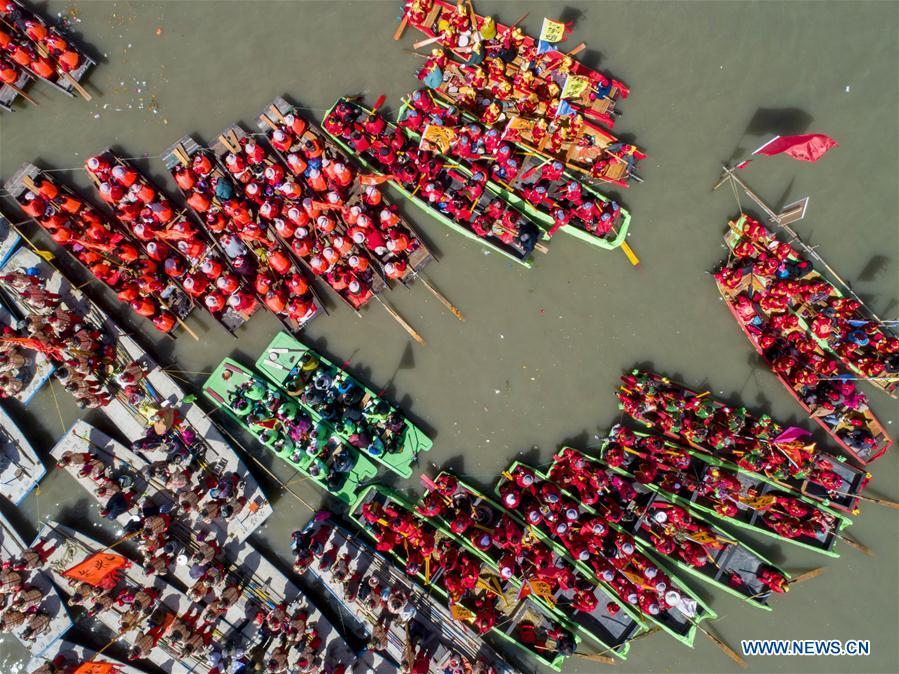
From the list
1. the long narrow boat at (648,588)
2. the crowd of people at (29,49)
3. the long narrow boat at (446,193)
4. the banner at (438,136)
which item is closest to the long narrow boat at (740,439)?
the long narrow boat at (648,588)

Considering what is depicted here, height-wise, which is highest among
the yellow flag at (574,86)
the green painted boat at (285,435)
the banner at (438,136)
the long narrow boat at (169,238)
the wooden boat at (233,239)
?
the yellow flag at (574,86)

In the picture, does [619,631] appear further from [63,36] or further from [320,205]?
[63,36]

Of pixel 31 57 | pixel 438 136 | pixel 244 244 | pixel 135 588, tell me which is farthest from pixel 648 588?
pixel 31 57

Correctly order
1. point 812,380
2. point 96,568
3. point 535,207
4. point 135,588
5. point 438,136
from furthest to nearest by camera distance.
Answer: point 535,207
point 135,588
point 812,380
point 438,136
point 96,568

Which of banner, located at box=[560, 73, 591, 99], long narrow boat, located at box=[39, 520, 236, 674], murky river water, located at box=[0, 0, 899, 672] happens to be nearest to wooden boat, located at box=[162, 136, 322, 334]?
murky river water, located at box=[0, 0, 899, 672]

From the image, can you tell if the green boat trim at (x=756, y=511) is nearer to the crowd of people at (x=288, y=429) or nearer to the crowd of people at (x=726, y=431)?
the crowd of people at (x=726, y=431)

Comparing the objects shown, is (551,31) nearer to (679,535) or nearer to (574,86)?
(574,86)

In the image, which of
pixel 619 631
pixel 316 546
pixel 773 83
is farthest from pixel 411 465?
pixel 773 83

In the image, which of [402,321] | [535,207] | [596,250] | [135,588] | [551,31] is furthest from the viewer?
[596,250]
